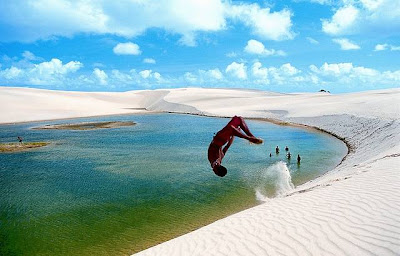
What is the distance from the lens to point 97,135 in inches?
1998

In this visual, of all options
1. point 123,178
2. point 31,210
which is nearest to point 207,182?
point 123,178

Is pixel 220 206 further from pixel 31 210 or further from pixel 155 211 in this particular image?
pixel 31 210

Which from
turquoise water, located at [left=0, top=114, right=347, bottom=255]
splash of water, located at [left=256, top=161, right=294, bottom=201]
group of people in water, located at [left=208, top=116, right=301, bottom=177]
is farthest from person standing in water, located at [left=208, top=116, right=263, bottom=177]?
splash of water, located at [left=256, top=161, right=294, bottom=201]

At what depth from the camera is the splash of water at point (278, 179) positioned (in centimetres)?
1950

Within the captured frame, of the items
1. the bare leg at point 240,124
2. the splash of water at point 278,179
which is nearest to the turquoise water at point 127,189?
the splash of water at point 278,179

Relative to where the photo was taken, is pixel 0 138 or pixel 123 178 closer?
pixel 123 178

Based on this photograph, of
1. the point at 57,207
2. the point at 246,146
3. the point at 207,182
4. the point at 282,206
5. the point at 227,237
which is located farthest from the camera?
the point at 246,146

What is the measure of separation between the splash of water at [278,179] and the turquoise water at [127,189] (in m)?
0.07

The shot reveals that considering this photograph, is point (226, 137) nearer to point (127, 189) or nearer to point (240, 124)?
point (240, 124)

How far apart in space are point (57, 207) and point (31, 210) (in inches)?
54.6

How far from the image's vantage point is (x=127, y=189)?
2202cm

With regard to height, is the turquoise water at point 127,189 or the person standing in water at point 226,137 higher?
the person standing in water at point 226,137

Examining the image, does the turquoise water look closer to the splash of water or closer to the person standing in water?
the splash of water

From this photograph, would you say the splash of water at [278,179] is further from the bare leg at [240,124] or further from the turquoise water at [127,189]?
the bare leg at [240,124]
